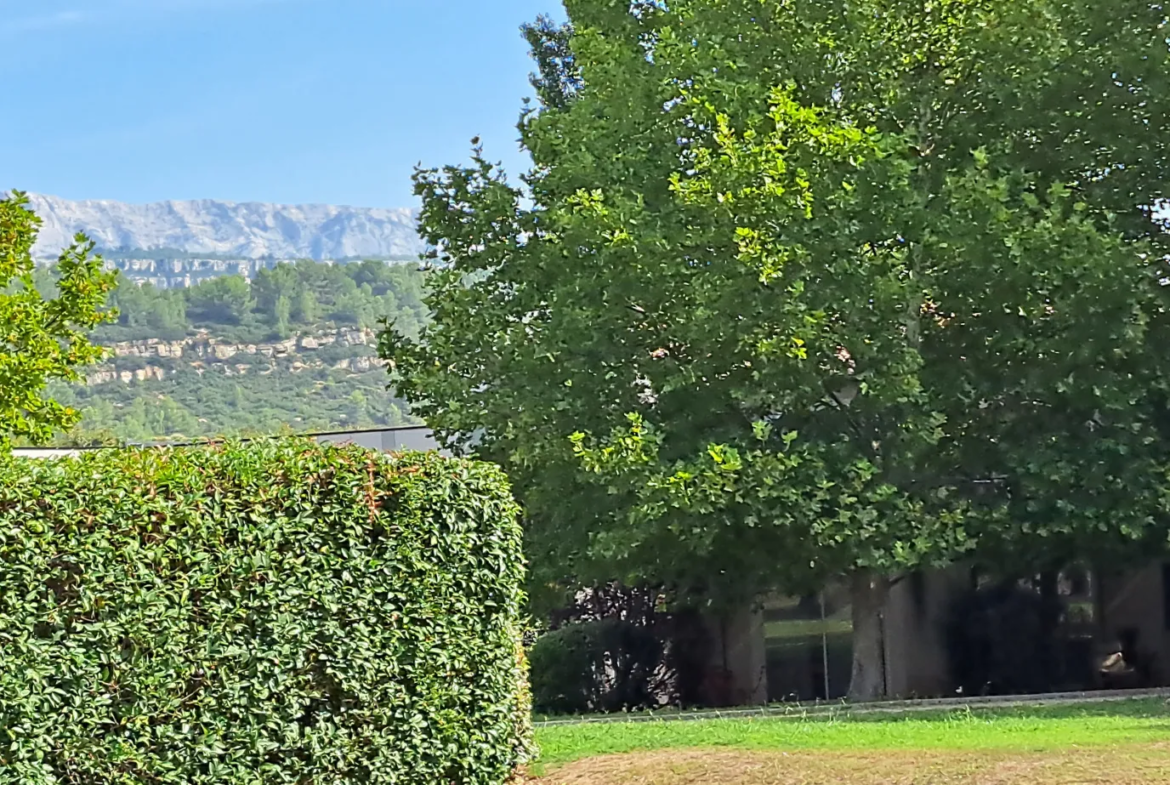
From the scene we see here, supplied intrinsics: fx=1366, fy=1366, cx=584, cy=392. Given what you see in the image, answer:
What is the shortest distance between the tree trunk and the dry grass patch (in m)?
8.73

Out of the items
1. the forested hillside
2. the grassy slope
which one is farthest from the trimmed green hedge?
the forested hillside

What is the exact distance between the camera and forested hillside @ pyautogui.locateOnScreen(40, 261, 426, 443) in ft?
260

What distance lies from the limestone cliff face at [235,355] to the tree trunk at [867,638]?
69.0m

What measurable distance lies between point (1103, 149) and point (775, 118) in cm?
443

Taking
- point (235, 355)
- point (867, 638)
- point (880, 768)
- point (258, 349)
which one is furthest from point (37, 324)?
point (258, 349)

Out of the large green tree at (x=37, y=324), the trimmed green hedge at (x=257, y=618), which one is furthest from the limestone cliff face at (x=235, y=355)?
the trimmed green hedge at (x=257, y=618)

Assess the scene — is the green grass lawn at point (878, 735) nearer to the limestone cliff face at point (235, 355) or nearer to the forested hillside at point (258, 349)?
the forested hillside at point (258, 349)

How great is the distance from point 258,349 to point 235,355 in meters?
1.59

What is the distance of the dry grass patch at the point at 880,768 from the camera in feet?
26.8

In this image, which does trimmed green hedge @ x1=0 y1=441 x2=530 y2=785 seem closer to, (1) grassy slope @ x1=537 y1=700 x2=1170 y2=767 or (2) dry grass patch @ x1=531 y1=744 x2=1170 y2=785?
(2) dry grass patch @ x1=531 y1=744 x2=1170 y2=785

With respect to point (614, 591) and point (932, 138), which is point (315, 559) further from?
point (614, 591)

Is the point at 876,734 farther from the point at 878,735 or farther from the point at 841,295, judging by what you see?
the point at 841,295

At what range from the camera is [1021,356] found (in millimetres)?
15938

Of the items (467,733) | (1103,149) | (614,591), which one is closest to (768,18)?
(1103,149)
